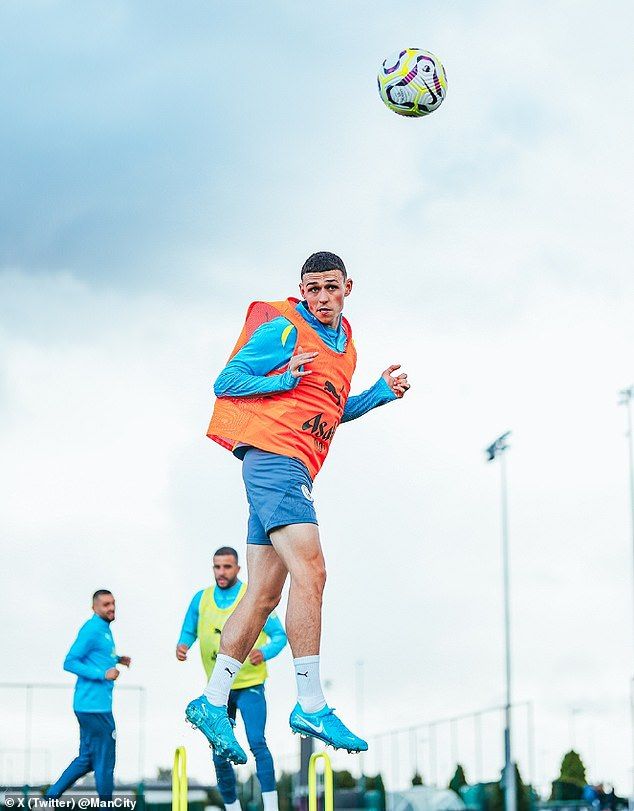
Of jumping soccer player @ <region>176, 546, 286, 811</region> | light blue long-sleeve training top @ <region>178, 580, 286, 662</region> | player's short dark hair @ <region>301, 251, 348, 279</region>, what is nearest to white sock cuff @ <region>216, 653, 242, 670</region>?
player's short dark hair @ <region>301, 251, 348, 279</region>

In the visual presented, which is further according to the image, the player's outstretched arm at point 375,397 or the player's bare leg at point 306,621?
the player's outstretched arm at point 375,397

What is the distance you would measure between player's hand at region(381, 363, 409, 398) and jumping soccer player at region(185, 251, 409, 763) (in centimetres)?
33

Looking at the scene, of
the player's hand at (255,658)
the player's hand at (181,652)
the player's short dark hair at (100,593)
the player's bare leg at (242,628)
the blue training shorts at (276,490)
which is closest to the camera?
the blue training shorts at (276,490)

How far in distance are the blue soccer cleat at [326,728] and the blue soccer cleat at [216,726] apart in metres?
0.33

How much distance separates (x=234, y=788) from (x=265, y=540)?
13.3 ft

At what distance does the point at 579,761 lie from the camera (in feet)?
216

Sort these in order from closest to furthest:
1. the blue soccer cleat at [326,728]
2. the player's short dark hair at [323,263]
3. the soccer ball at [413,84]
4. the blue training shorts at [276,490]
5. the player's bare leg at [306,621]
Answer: the blue soccer cleat at [326,728]
the player's bare leg at [306,621]
the blue training shorts at [276,490]
the player's short dark hair at [323,263]
the soccer ball at [413,84]

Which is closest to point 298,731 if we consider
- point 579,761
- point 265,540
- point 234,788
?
point 265,540

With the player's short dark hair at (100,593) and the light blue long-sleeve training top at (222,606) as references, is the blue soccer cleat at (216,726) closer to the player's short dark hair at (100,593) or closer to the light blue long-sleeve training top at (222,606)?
the light blue long-sleeve training top at (222,606)

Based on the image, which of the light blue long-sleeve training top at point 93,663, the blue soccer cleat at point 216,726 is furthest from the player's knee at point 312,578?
the light blue long-sleeve training top at point 93,663

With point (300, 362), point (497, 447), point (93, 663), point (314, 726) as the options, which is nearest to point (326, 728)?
point (314, 726)

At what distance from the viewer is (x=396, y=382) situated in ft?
25.7

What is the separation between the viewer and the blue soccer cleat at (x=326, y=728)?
683 centimetres

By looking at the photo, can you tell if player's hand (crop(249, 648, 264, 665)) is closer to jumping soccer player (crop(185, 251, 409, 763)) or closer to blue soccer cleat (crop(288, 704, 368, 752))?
jumping soccer player (crop(185, 251, 409, 763))
